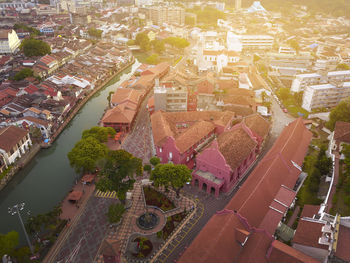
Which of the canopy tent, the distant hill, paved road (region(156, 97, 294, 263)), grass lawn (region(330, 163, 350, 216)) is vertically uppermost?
the distant hill

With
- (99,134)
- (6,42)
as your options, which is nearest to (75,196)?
(99,134)

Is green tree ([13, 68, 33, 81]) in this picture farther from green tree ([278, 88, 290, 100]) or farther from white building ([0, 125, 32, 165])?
green tree ([278, 88, 290, 100])

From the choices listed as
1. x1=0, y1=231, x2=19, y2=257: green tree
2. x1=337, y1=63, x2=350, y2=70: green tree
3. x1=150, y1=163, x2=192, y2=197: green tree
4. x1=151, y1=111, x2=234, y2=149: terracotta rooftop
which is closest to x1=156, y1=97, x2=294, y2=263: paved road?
x1=150, y1=163, x2=192, y2=197: green tree

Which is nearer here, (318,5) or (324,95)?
(324,95)

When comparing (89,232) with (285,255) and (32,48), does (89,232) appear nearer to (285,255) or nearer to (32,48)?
(285,255)

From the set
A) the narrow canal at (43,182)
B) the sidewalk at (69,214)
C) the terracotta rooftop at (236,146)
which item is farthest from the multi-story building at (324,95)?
the sidewalk at (69,214)

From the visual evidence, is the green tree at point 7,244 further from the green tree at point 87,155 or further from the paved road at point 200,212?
the paved road at point 200,212
